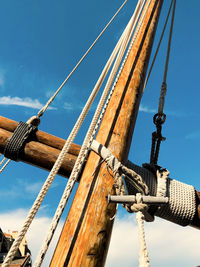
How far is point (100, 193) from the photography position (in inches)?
69.6

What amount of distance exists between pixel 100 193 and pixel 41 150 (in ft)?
3.48

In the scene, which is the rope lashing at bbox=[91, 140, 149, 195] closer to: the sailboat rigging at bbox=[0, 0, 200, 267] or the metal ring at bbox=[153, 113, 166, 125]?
the sailboat rigging at bbox=[0, 0, 200, 267]

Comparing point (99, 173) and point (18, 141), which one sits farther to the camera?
point (18, 141)

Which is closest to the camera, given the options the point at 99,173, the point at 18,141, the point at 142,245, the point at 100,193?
the point at 142,245

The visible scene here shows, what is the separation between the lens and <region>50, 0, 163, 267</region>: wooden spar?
1511mm

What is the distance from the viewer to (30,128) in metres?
2.59

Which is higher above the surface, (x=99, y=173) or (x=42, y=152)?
(x=42, y=152)

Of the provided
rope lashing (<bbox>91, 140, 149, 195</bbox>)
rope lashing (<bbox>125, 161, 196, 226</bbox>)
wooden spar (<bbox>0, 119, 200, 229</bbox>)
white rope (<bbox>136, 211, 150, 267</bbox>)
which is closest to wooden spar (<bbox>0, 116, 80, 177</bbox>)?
wooden spar (<bbox>0, 119, 200, 229</bbox>)

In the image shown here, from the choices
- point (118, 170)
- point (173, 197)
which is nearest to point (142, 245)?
point (118, 170)

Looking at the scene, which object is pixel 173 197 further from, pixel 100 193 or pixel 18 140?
pixel 18 140

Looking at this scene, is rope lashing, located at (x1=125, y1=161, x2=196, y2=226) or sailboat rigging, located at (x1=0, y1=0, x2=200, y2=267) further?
rope lashing, located at (x1=125, y1=161, x2=196, y2=226)

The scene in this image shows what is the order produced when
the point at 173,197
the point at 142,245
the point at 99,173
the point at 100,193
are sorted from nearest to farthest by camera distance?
the point at 142,245 → the point at 100,193 → the point at 99,173 → the point at 173,197

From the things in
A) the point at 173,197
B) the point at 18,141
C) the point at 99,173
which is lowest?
the point at 99,173

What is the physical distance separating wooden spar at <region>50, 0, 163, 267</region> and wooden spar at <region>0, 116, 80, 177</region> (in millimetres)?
520
